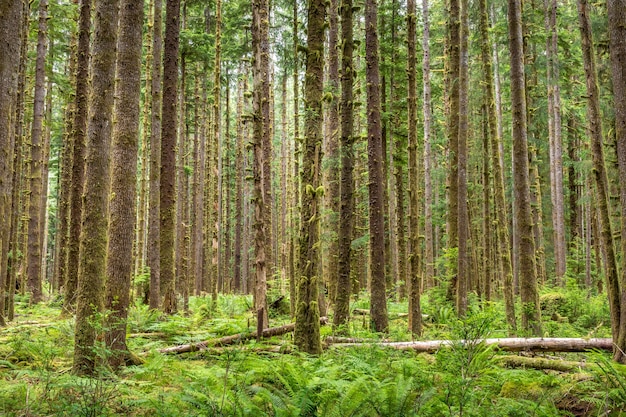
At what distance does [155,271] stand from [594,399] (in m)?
10.6

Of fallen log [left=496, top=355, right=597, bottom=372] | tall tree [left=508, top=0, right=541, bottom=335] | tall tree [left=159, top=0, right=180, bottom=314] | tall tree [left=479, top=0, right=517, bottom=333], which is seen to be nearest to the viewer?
fallen log [left=496, top=355, right=597, bottom=372]

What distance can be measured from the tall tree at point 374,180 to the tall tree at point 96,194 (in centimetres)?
620

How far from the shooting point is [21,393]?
Answer: 5.04m

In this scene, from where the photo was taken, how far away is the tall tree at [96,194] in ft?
19.0

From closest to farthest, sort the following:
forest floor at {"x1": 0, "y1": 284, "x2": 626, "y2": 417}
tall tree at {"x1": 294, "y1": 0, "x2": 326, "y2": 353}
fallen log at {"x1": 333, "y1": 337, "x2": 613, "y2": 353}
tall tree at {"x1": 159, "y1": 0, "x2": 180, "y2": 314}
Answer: forest floor at {"x1": 0, "y1": 284, "x2": 626, "y2": 417}, tall tree at {"x1": 294, "y1": 0, "x2": 326, "y2": 353}, fallen log at {"x1": 333, "y1": 337, "x2": 613, "y2": 353}, tall tree at {"x1": 159, "y1": 0, "x2": 180, "y2": 314}

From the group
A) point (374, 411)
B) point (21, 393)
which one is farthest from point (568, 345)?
point (21, 393)

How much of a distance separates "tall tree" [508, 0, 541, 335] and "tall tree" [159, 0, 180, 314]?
8407 millimetres

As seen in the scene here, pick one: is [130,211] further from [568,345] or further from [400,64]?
[400,64]

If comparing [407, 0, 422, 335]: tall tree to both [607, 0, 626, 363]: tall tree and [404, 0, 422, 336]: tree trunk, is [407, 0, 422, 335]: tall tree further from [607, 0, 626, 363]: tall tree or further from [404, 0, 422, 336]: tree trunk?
[607, 0, 626, 363]: tall tree

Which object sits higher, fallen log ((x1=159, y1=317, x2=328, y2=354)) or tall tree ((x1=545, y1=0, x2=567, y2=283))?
tall tree ((x1=545, y1=0, x2=567, y2=283))

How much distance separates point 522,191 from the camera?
31.9 ft

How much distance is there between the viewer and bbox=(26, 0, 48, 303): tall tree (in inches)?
529

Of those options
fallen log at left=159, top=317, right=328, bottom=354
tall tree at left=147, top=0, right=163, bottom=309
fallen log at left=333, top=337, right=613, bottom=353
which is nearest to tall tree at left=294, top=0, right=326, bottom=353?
fallen log at left=159, top=317, right=328, bottom=354

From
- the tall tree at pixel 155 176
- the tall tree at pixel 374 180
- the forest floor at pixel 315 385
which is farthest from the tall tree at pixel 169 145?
the tall tree at pixel 374 180
